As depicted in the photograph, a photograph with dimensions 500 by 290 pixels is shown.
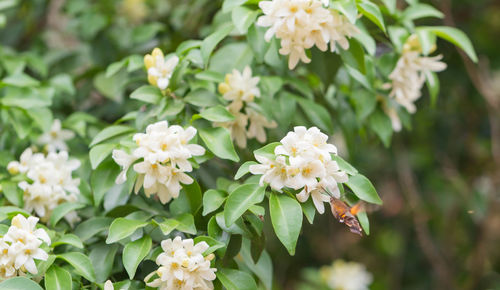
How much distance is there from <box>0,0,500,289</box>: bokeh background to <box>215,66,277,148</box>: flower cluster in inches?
28.1

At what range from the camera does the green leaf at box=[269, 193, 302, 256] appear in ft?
2.93

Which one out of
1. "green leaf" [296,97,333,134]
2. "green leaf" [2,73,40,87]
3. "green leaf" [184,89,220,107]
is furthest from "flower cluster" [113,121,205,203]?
"green leaf" [2,73,40,87]

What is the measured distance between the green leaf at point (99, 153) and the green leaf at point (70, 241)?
13 cm

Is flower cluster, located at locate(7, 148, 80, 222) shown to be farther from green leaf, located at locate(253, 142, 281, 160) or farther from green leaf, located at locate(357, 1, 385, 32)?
green leaf, located at locate(357, 1, 385, 32)

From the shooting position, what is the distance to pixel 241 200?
94cm

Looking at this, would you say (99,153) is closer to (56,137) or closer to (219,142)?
(219,142)

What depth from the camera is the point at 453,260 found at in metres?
2.46

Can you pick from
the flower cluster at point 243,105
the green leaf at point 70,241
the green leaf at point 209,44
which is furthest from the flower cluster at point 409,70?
the green leaf at point 70,241

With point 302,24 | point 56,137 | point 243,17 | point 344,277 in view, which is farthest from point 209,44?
point 344,277

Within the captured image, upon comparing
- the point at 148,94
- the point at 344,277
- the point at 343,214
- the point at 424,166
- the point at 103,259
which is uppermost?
the point at 148,94

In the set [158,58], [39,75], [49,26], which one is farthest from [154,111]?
[49,26]

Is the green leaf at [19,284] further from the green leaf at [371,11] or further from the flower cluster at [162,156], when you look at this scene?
the green leaf at [371,11]

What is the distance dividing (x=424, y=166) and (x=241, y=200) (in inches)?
67.6

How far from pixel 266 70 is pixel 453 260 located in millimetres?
1540
